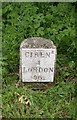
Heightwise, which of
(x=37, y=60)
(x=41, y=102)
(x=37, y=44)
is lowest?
(x=41, y=102)

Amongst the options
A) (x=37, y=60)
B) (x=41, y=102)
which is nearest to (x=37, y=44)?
(x=37, y=60)

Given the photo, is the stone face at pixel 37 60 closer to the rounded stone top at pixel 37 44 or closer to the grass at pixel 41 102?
the rounded stone top at pixel 37 44

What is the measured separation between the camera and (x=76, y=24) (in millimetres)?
5613

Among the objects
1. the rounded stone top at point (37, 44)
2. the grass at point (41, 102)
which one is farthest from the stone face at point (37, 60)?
the grass at point (41, 102)

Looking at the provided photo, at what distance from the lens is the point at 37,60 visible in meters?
4.57

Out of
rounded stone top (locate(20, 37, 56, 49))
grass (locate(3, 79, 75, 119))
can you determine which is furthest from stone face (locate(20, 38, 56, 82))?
grass (locate(3, 79, 75, 119))

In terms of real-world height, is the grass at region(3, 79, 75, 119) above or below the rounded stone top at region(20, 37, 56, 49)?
below

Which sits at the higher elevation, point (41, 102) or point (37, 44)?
point (37, 44)

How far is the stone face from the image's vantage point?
14.8 feet

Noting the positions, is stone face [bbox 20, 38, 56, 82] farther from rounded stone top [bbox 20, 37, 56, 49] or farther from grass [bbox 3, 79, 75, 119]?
grass [bbox 3, 79, 75, 119]

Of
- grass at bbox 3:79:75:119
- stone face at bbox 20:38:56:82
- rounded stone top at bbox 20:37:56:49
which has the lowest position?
grass at bbox 3:79:75:119

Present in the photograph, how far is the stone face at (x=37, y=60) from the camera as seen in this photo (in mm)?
4500

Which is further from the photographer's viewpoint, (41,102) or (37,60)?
(37,60)

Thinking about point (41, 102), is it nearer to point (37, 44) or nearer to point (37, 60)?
point (37, 60)
